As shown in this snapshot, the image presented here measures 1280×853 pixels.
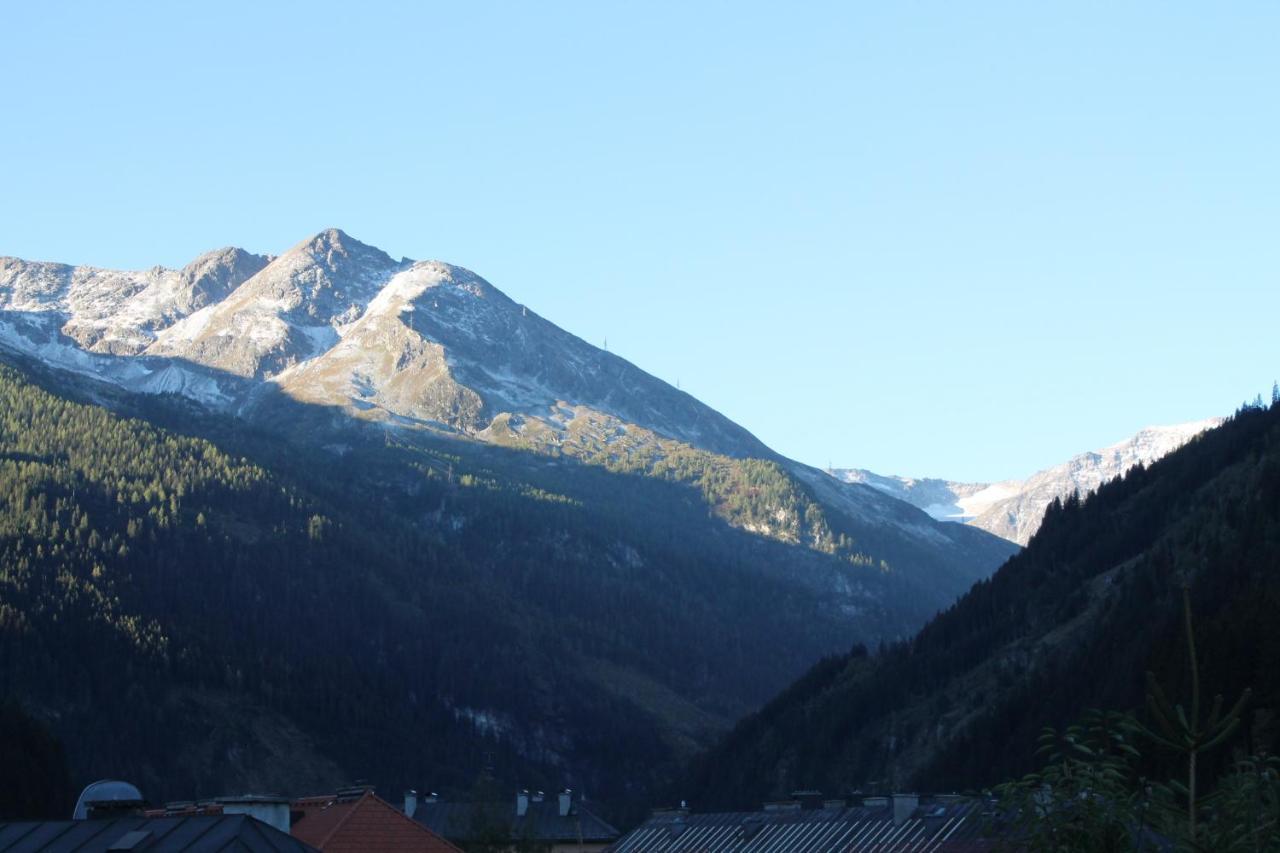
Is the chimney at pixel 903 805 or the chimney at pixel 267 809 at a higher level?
the chimney at pixel 903 805

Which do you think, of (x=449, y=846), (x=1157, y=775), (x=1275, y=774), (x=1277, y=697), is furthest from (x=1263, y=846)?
(x=1277, y=697)

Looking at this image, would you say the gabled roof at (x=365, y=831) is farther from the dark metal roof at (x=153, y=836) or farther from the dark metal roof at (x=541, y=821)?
the dark metal roof at (x=541, y=821)

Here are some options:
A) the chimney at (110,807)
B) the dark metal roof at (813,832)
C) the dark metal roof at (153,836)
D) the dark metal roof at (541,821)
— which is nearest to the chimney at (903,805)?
the dark metal roof at (813,832)

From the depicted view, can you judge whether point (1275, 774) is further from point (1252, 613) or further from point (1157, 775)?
point (1252, 613)

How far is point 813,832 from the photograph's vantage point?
121 metres

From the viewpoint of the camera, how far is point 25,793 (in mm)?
176750

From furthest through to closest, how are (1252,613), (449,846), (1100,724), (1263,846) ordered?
(1252,613) < (449,846) < (1100,724) < (1263,846)

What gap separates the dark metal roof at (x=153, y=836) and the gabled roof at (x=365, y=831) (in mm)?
29616

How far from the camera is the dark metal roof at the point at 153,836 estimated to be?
66812 mm

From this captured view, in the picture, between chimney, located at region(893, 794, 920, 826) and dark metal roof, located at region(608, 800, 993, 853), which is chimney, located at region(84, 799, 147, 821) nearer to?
dark metal roof, located at region(608, 800, 993, 853)

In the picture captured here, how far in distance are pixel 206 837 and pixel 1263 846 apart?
143 feet

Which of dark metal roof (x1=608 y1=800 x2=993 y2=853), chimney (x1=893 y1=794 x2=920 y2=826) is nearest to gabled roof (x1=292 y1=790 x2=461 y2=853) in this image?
dark metal roof (x1=608 y1=800 x2=993 y2=853)

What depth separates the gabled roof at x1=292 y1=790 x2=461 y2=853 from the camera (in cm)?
10312

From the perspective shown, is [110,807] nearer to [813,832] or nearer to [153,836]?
[153,836]
